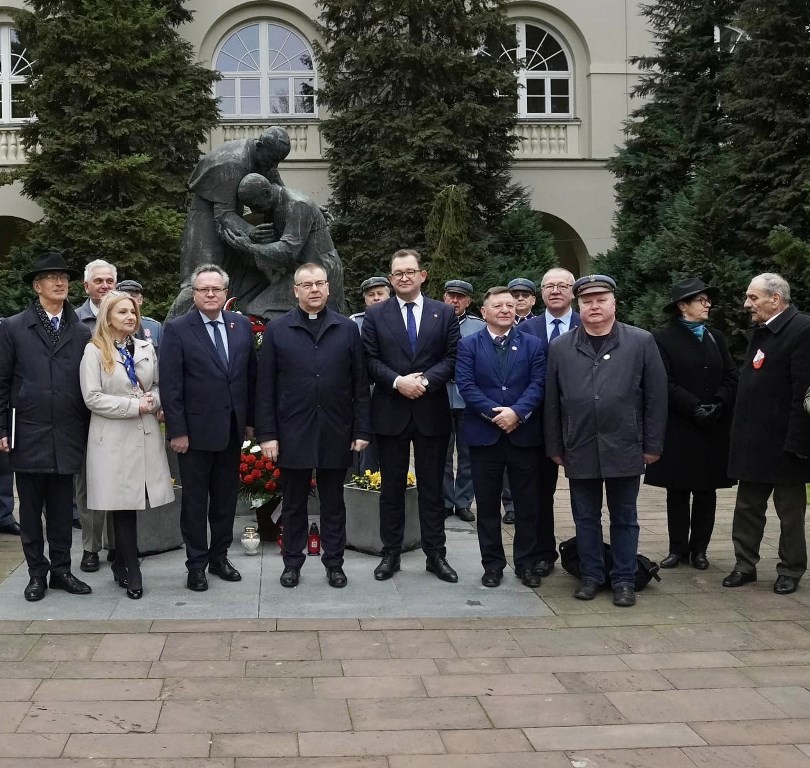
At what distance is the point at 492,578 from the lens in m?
6.93

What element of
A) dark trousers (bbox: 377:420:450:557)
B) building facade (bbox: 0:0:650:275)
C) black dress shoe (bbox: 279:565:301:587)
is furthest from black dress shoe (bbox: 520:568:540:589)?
building facade (bbox: 0:0:650:275)

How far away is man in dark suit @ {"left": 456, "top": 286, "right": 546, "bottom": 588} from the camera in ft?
22.5

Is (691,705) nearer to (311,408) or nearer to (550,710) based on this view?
(550,710)

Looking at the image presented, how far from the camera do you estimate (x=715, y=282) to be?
18.2 m

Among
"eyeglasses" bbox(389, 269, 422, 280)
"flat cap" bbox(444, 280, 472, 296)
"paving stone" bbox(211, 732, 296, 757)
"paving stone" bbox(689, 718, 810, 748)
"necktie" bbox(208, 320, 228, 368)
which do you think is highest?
"eyeglasses" bbox(389, 269, 422, 280)

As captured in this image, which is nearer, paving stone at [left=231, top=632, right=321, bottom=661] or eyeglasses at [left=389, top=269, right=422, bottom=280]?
paving stone at [left=231, top=632, right=321, bottom=661]

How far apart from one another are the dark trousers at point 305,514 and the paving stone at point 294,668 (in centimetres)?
149

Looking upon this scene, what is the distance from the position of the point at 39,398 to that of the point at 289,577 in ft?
6.02

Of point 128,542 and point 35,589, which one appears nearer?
point 35,589

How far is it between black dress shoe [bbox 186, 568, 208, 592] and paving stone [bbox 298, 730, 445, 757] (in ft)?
8.09


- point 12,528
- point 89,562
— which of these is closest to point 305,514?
point 89,562

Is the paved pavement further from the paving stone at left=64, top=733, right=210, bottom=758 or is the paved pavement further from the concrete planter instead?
the concrete planter

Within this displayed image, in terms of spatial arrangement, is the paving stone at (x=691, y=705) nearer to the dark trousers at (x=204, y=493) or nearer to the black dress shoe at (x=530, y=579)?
the black dress shoe at (x=530, y=579)

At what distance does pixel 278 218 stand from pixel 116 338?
2.77 m
